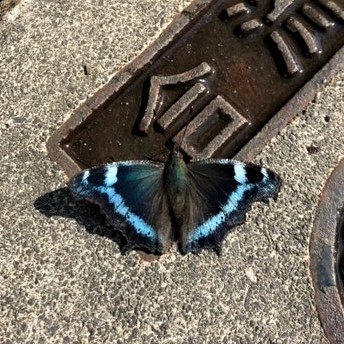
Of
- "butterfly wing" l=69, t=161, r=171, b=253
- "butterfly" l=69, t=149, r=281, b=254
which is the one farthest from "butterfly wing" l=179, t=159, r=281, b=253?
"butterfly wing" l=69, t=161, r=171, b=253

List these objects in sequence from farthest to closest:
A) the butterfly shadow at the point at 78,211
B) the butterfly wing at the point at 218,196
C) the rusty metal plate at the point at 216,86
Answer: the rusty metal plate at the point at 216,86
the butterfly shadow at the point at 78,211
the butterfly wing at the point at 218,196

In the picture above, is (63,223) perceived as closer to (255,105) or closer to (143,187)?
(143,187)

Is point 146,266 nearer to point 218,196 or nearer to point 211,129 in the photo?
point 218,196

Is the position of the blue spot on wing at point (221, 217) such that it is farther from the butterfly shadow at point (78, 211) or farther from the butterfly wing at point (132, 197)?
the butterfly shadow at point (78, 211)

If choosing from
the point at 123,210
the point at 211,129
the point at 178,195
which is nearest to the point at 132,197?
the point at 123,210

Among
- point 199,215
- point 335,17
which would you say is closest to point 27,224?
point 199,215

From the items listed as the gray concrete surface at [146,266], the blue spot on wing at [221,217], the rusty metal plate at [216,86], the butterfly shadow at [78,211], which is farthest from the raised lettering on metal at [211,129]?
the butterfly shadow at [78,211]

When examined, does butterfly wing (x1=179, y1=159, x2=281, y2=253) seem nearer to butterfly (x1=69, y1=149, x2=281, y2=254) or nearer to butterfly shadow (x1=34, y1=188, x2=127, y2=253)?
butterfly (x1=69, y1=149, x2=281, y2=254)
